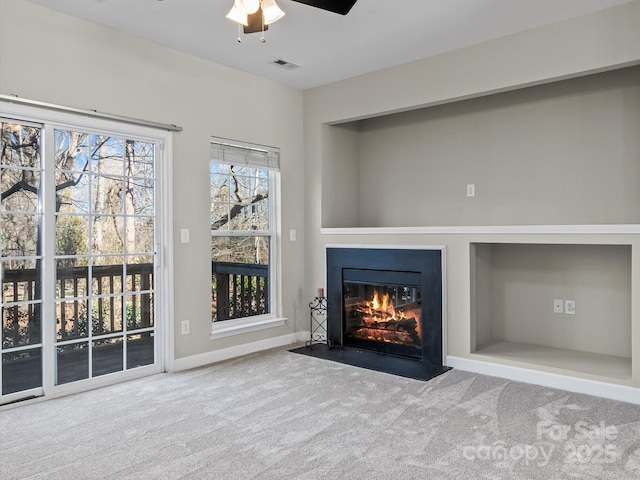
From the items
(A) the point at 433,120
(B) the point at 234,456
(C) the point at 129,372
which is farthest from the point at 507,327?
(C) the point at 129,372

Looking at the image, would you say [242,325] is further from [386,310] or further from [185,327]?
[386,310]

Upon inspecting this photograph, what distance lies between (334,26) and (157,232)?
6.82 feet

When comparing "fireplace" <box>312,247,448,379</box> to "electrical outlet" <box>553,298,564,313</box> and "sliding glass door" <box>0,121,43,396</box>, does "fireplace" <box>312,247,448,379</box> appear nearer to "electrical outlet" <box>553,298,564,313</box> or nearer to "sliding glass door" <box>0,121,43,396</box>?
"electrical outlet" <box>553,298,564,313</box>

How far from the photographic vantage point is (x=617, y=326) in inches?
148

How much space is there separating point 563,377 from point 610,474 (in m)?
1.29

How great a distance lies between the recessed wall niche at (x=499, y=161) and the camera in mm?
3701

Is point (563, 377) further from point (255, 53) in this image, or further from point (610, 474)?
point (255, 53)

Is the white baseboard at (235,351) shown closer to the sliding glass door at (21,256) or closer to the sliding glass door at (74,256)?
the sliding glass door at (74,256)

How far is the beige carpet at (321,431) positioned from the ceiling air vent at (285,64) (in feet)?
8.66

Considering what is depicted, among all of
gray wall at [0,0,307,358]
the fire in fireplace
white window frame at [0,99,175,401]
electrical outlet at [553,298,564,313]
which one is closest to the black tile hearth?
the fire in fireplace

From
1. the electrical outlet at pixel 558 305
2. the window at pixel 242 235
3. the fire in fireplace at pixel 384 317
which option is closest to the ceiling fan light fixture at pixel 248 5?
the window at pixel 242 235

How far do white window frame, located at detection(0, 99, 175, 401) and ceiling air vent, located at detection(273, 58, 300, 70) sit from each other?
1127 mm

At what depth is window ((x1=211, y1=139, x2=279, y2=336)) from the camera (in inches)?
173

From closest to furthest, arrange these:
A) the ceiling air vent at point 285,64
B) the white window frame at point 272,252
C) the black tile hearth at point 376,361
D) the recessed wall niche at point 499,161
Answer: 1. the recessed wall niche at point 499,161
2. the black tile hearth at point 376,361
3. the ceiling air vent at point 285,64
4. the white window frame at point 272,252
